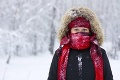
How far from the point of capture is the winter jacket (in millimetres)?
3504

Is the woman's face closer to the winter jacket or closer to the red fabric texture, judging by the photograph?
the red fabric texture

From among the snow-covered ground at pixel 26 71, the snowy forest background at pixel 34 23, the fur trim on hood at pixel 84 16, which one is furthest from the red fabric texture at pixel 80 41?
the snowy forest background at pixel 34 23

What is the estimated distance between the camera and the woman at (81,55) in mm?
3502

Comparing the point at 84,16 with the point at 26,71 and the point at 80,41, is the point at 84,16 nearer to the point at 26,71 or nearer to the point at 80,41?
the point at 80,41

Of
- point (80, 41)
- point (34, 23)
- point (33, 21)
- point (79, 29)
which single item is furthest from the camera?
point (34, 23)

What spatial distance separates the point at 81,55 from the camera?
3.57m

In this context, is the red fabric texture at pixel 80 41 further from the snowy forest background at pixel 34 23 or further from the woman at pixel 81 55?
the snowy forest background at pixel 34 23

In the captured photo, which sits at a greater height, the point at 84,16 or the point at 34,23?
the point at 84,16

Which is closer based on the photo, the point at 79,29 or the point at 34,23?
the point at 79,29

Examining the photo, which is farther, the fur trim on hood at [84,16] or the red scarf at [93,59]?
the fur trim on hood at [84,16]

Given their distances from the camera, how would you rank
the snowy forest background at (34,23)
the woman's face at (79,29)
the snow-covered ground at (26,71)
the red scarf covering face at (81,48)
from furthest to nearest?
the snowy forest background at (34,23) → the snow-covered ground at (26,71) → the woman's face at (79,29) → the red scarf covering face at (81,48)

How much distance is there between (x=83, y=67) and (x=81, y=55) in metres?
0.13

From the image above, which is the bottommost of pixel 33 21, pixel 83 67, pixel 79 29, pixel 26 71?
pixel 26 71

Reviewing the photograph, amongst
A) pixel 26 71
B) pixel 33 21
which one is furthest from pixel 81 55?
pixel 33 21
